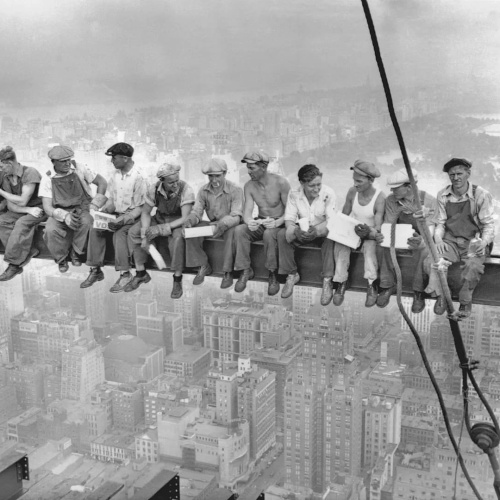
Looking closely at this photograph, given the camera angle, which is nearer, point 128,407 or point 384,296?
point 384,296

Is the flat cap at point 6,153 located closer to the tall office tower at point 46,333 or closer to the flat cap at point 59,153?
the flat cap at point 59,153

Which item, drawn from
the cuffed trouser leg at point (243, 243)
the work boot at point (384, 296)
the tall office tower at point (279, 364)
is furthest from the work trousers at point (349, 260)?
the tall office tower at point (279, 364)

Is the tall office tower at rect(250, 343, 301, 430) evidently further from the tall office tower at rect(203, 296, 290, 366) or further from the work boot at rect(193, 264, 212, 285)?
the work boot at rect(193, 264, 212, 285)

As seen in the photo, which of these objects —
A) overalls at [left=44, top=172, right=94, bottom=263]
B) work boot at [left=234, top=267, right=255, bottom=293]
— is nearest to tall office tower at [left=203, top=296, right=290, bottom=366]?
overalls at [left=44, top=172, right=94, bottom=263]

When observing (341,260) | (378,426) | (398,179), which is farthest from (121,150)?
(378,426)

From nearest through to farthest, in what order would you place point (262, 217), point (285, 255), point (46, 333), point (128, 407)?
point (285, 255), point (262, 217), point (128, 407), point (46, 333)

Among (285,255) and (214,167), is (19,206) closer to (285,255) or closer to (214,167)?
(214,167)
